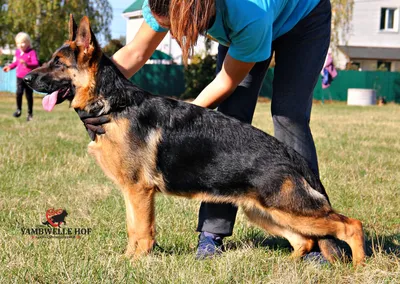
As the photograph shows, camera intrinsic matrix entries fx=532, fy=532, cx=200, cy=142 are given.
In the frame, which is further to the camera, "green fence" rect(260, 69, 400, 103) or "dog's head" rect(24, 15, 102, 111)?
"green fence" rect(260, 69, 400, 103)

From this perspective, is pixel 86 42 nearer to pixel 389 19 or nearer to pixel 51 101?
pixel 51 101

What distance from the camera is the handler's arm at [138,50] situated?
422 centimetres

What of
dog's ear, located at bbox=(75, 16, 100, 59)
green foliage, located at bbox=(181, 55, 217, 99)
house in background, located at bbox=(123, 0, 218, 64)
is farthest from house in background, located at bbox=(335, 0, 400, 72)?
dog's ear, located at bbox=(75, 16, 100, 59)

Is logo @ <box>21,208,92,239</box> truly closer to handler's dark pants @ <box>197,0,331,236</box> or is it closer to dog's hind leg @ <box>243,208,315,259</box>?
handler's dark pants @ <box>197,0,331,236</box>

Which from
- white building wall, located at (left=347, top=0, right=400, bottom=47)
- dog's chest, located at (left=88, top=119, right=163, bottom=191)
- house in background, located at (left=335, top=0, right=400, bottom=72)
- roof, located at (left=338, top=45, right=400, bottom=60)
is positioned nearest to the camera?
dog's chest, located at (left=88, top=119, right=163, bottom=191)

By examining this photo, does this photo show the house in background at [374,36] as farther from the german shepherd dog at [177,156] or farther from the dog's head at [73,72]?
the dog's head at [73,72]

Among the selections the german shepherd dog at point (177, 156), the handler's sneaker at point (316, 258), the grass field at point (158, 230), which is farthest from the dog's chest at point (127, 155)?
the handler's sneaker at point (316, 258)

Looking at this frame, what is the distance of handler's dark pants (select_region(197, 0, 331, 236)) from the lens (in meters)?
4.06

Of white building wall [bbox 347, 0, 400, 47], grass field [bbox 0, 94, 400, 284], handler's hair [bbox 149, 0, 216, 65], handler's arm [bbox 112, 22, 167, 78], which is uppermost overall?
white building wall [bbox 347, 0, 400, 47]

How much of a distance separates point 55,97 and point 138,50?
0.77 metres

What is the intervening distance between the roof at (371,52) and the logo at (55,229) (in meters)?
38.1

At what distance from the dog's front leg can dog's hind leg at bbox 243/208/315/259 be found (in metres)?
0.76

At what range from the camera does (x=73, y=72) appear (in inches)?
159

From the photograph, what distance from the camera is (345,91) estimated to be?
108 feet
